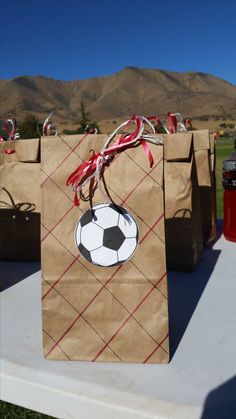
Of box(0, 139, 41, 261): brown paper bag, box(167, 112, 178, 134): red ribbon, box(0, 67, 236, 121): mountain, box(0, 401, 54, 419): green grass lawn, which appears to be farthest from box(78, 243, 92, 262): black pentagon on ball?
box(0, 67, 236, 121): mountain

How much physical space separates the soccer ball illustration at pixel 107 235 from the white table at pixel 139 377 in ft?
0.86

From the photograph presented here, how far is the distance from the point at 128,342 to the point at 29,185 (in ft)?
2.44

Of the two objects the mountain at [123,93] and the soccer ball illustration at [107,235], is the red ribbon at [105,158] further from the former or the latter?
the mountain at [123,93]

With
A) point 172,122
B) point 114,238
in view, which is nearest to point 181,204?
point 172,122

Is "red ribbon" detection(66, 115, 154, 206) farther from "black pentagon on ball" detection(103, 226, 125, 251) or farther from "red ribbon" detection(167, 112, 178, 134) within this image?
"red ribbon" detection(167, 112, 178, 134)

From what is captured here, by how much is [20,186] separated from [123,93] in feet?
392

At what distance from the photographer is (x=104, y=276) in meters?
0.95

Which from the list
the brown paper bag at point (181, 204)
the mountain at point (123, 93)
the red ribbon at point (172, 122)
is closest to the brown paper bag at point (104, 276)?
the brown paper bag at point (181, 204)

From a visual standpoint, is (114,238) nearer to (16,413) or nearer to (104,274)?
(104,274)

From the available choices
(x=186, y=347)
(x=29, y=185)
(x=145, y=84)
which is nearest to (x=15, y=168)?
(x=29, y=185)

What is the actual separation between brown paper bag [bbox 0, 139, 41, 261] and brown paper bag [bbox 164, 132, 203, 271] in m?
0.47

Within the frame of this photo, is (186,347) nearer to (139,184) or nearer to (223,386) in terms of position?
(223,386)

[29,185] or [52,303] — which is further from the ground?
[29,185]

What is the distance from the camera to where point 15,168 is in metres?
1.50
